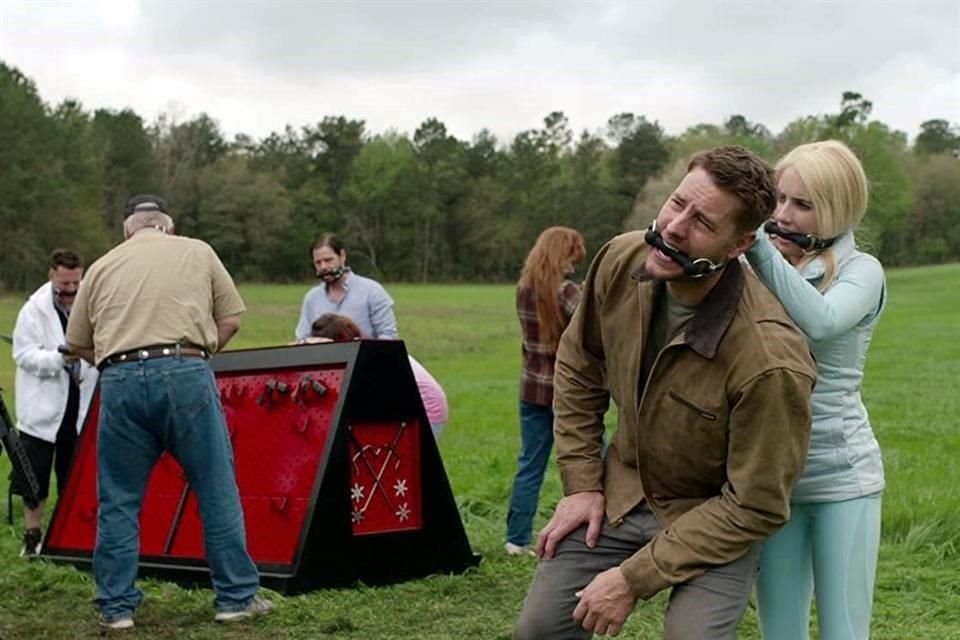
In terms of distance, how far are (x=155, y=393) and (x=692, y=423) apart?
321 centimetres

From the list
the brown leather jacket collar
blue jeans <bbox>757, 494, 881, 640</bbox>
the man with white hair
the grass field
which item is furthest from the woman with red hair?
the brown leather jacket collar

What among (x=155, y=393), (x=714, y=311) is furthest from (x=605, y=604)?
(x=155, y=393)

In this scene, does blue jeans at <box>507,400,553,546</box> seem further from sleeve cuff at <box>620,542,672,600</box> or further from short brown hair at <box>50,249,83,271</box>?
sleeve cuff at <box>620,542,672,600</box>

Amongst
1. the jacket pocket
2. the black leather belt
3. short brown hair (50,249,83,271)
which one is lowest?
the black leather belt

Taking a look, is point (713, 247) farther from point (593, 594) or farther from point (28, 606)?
point (28, 606)

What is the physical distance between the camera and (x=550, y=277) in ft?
23.6

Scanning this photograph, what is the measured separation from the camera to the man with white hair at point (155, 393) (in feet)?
18.4

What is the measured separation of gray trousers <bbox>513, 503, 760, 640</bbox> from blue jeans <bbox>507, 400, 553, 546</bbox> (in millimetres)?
4087

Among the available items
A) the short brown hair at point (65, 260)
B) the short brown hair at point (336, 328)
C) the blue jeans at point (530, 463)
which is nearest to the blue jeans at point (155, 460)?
the short brown hair at point (336, 328)

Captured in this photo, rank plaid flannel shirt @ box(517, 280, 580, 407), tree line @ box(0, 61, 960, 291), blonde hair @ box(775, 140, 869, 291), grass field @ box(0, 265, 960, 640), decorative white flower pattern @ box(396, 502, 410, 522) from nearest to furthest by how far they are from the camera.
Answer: blonde hair @ box(775, 140, 869, 291) → grass field @ box(0, 265, 960, 640) → decorative white flower pattern @ box(396, 502, 410, 522) → plaid flannel shirt @ box(517, 280, 580, 407) → tree line @ box(0, 61, 960, 291)

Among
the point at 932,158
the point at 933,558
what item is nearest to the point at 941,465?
the point at 933,558

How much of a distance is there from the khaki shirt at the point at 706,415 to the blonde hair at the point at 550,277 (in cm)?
388

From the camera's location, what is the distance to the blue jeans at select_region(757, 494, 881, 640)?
135 inches

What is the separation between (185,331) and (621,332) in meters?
2.99
